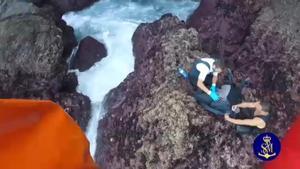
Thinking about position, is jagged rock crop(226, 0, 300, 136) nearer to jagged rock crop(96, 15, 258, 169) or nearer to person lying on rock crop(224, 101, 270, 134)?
person lying on rock crop(224, 101, 270, 134)

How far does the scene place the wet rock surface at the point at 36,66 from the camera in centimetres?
588

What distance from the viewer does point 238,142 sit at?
4645 millimetres

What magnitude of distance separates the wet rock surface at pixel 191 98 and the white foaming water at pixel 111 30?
451 mm

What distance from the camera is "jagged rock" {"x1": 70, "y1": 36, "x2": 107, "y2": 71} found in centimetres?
657

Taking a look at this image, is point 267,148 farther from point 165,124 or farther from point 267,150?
point 165,124

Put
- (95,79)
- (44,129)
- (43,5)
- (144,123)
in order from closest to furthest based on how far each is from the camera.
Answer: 1. (44,129)
2. (144,123)
3. (95,79)
4. (43,5)

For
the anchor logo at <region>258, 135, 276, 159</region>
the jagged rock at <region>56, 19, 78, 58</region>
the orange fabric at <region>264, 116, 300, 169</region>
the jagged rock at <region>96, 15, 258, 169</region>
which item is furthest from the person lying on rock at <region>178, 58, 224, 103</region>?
the jagged rock at <region>56, 19, 78, 58</region>

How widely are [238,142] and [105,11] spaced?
3699 mm

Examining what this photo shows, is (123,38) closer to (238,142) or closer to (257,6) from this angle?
(257,6)

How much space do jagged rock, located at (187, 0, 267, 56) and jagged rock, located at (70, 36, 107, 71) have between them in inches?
64.4

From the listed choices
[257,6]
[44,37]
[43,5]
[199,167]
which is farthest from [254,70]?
[43,5]

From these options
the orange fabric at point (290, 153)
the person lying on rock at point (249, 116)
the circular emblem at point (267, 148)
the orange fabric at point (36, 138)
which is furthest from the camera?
the person lying on rock at point (249, 116)

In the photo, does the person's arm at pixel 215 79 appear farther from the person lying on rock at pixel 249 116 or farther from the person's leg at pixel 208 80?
the person lying on rock at pixel 249 116

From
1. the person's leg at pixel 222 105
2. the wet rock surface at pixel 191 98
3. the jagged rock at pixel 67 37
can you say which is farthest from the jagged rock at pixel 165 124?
the jagged rock at pixel 67 37
